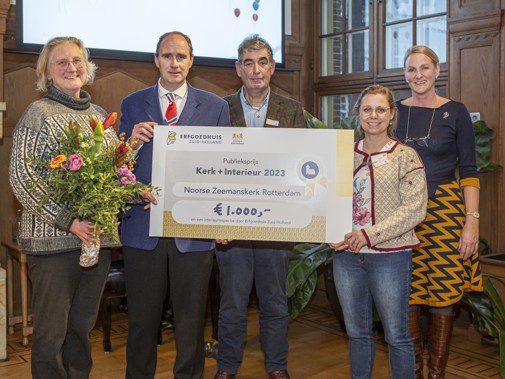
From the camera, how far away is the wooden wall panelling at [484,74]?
421cm

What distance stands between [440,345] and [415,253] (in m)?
0.43

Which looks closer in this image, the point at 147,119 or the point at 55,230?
the point at 55,230

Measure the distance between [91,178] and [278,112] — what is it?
1059 mm

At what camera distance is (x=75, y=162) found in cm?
230

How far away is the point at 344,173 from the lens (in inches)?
105

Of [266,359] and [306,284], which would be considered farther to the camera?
[306,284]

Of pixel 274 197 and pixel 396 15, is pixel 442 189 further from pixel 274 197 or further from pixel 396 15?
pixel 396 15

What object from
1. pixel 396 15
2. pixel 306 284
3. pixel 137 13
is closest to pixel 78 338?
pixel 306 284

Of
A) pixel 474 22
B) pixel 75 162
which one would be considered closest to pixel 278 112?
pixel 75 162

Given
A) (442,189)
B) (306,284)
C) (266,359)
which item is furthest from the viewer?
(306,284)

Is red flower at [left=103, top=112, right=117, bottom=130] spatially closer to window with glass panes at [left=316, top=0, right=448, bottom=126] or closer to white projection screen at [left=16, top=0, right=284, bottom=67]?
white projection screen at [left=16, top=0, right=284, bottom=67]

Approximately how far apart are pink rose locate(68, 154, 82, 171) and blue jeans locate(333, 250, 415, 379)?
1.07 m

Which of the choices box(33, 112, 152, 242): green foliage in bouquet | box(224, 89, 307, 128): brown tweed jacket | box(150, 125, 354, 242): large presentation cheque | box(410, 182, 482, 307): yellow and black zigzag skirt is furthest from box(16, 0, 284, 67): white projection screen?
box(410, 182, 482, 307): yellow and black zigzag skirt

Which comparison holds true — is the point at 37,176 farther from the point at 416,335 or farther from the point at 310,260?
the point at 310,260
